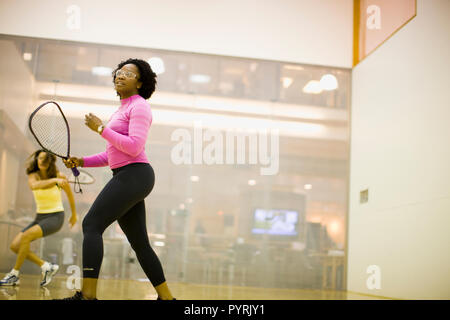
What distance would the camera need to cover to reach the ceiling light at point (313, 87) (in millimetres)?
5949

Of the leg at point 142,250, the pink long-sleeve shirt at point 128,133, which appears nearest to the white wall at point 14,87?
the pink long-sleeve shirt at point 128,133

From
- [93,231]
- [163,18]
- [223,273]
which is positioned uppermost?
[163,18]

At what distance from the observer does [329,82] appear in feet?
19.6

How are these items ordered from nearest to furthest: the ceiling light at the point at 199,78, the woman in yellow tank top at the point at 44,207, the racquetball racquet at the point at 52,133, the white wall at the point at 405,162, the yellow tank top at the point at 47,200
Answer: the racquetball racquet at the point at 52,133, the white wall at the point at 405,162, the woman in yellow tank top at the point at 44,207, the yellow tank top at the point at 47,200, the ceiling light at the point at 199,78

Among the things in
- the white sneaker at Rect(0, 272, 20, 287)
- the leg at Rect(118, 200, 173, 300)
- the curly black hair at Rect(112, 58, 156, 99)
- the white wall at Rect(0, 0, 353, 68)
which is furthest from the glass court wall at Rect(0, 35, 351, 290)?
the leg at Rect(118, 200, 173, 300)

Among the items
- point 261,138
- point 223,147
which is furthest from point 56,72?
point 261,138

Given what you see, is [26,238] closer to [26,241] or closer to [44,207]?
[26,241]

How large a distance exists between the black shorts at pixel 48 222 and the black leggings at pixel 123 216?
208cm

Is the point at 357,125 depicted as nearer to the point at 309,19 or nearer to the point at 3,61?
the point at 309,19

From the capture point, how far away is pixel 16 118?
5473 millimetres

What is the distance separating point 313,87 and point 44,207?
3.33 m

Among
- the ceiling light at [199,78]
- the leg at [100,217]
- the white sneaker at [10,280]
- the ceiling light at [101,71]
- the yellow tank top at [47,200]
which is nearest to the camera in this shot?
the leg at [100,217]

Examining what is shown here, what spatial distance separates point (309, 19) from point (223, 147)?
70.6 inches

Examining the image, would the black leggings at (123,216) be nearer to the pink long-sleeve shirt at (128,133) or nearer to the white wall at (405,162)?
the pink long-sleeve shirt at (128,133)
